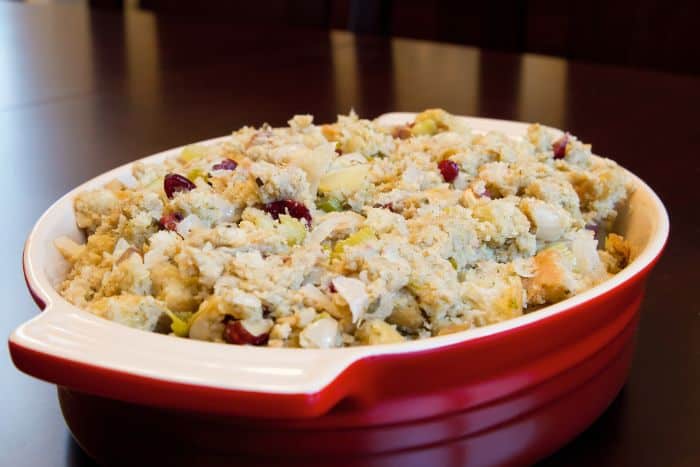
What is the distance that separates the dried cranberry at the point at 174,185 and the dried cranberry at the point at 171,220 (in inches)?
1.5

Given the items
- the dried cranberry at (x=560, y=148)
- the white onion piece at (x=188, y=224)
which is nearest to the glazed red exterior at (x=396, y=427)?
the white onion piece at (x=188, y=224)

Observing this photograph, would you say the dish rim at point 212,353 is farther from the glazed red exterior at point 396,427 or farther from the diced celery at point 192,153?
the diced celery at point 192,153

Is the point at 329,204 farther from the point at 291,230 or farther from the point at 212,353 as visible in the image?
the point at 212,353

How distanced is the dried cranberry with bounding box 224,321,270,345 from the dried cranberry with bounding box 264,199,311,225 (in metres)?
0.13

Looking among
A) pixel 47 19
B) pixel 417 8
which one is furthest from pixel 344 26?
pixel 47 19

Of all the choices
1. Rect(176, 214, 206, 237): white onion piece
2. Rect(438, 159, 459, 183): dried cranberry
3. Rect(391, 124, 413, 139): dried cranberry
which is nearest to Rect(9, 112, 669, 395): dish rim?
Rect(176, 214, 206, 237): white onion piece

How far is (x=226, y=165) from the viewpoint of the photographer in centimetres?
77

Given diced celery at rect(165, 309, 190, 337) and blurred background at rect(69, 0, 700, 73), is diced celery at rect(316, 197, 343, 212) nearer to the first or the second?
diced celery at rect(165, 309, 190, 337)

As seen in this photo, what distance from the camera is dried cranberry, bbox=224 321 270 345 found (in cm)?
55

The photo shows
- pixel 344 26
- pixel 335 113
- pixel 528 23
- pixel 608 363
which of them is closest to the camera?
pixel 608 363

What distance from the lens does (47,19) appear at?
7.37 feet

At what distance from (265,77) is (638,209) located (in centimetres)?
104

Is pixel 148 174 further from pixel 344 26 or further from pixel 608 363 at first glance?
pixel 344 26

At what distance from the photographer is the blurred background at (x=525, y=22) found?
2.03m
